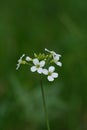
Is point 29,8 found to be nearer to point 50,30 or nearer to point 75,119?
point 50,30

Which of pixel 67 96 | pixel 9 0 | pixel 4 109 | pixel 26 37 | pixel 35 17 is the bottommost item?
pixel 4 109

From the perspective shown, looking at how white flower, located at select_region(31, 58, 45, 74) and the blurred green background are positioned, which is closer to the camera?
white flower, located at select_region(31, 58, 45, 74)

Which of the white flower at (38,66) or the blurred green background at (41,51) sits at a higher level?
the blurred green background at (41,51)

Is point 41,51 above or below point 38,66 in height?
above

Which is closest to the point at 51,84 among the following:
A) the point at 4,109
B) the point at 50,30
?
the point at 4,109

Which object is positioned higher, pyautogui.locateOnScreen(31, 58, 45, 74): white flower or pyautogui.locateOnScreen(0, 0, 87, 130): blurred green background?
pyautogui.locateOnScreen(0, 0, 87, 130): blurred green background

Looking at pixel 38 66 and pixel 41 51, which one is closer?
pixel 38 66

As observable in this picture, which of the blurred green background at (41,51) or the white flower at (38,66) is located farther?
the blurred green background at (41,51)

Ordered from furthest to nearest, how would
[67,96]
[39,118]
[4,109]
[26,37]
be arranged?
[26,37] → [67,96] → [39,118] → [4,109]
